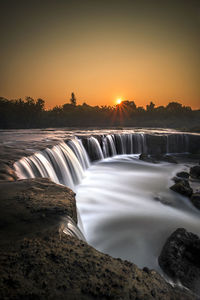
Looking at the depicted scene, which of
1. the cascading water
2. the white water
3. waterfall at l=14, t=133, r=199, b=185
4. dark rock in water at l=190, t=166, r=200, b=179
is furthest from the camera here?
dark rock in water at l=190, t=166, r=200, b=179

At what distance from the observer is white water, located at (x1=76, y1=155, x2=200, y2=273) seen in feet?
12.4

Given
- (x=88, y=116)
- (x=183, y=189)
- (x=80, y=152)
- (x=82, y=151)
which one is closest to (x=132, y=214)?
(x=183, y=189)

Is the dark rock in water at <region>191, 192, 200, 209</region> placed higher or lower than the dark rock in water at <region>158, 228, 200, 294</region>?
lower

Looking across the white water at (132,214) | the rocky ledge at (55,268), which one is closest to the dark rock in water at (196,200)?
the white water at (132,214)

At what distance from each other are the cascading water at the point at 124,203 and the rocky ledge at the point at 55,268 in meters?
0.41

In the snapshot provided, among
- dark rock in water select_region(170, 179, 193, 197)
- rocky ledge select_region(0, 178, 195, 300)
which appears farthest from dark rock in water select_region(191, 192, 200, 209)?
rocky ledge select_region(0, 178, 195, 300)

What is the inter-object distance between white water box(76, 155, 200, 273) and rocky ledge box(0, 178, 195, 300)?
2054 mm

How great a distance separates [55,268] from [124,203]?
191 inches

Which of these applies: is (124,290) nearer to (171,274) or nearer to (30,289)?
(30,289)

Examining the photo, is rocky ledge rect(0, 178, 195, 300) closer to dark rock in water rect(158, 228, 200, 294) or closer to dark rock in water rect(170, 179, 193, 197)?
dark rock in water rect(158, 228, 200, 294)

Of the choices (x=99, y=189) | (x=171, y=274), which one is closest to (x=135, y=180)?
(x=99, y=189)

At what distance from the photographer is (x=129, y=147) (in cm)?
1623

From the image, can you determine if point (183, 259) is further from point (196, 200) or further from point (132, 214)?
point (196, 200)

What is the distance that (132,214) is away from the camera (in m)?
5.11
